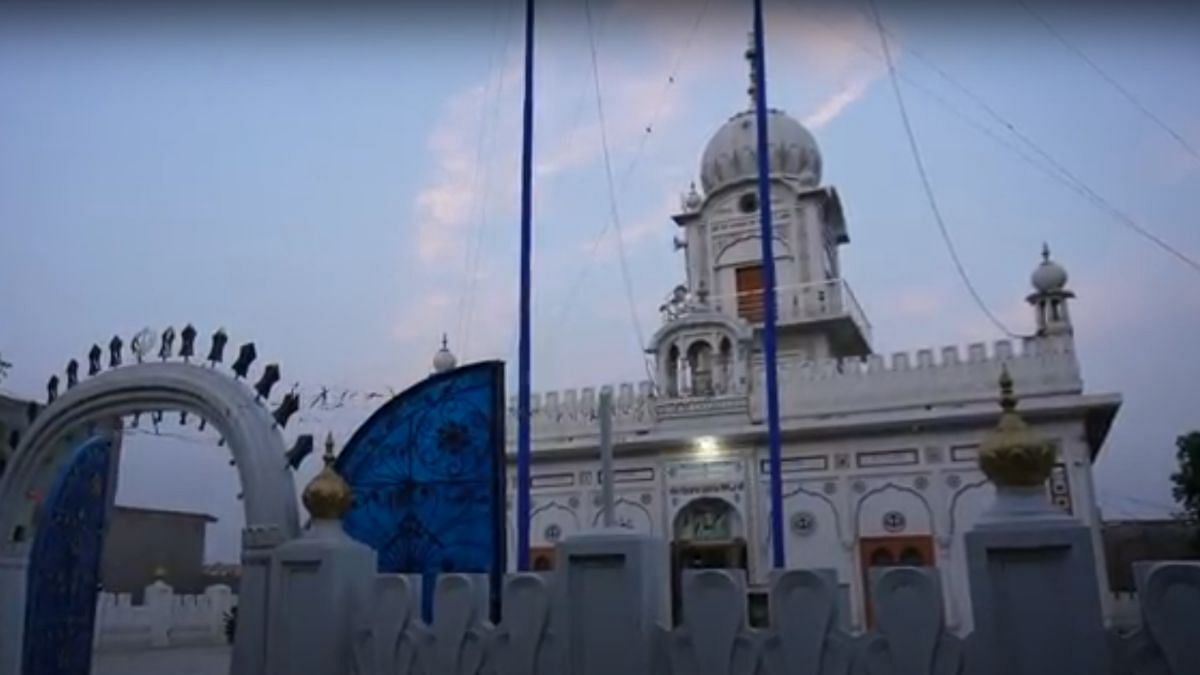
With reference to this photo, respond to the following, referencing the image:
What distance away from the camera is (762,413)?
15.1 m

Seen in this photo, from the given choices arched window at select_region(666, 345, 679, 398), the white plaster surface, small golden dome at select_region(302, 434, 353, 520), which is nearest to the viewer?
small golden dome at select_region(302, 434, 353, 520)

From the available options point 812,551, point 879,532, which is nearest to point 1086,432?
point 879,532

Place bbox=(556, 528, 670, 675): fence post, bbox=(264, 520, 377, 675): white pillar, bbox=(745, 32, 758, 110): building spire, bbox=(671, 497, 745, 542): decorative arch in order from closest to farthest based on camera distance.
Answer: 1. bbox=(556, 528, 670, 675): fence post
2. bbox=(264, 520, 377, 675): white pillar
3. bbox=(745, 32, 758, 110): building spire
4. bbox=(671, 497, 745, 542): decorative arch

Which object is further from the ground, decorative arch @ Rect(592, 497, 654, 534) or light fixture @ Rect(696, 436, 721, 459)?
light fixture @ Rect(696, 436, 721, 459)

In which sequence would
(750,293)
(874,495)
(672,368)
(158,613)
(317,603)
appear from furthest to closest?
(750,293), (672,368), (158,613), (874,495), (317,603)

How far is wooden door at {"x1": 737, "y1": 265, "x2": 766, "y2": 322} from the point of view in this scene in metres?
17.5

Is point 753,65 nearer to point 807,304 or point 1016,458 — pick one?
point 1016,458

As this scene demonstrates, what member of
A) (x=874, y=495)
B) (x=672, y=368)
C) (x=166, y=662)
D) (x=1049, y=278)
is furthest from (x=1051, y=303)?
(x=166, y=662)

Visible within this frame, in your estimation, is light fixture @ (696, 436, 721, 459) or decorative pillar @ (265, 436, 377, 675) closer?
decorative pillar @ (265, 436, 377, 675)

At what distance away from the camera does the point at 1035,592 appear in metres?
3.38

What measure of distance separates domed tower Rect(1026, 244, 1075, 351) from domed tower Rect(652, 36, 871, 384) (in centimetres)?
343

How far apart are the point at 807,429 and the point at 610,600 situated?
430 inches

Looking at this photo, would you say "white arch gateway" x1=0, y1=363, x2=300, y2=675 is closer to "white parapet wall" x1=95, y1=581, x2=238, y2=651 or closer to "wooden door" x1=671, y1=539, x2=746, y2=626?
"white parapet wall" x1=95, y1=581, x2=238, y2=651

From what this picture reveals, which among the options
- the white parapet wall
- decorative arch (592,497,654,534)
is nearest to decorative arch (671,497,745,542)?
decorative arch (592,497,654,534)
